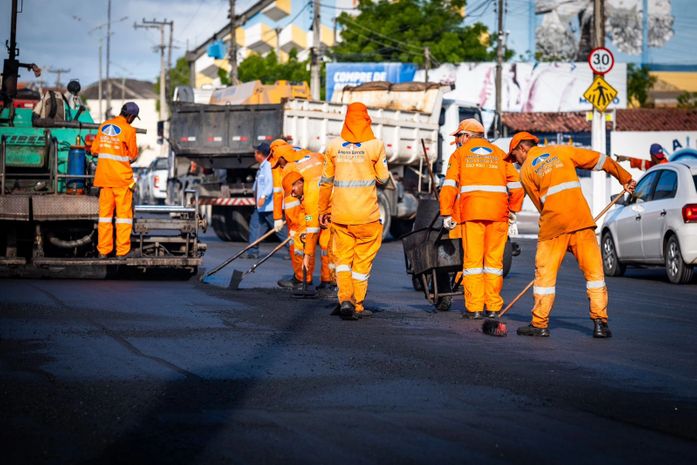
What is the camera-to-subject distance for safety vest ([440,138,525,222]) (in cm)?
1063

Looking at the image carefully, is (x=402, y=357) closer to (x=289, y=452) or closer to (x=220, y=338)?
(x=220, y=338)

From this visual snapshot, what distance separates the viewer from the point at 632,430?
5.78 metres

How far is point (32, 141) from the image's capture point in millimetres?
15164

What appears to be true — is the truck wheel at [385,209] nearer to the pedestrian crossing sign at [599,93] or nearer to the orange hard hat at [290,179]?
the pedestrian crossing sign at [599,93]

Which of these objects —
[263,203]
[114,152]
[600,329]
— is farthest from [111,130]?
[600,329]

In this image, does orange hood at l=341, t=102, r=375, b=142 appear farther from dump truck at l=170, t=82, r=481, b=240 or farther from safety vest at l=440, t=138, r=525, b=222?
dump truck at l=170, t=82, r=481, b=240

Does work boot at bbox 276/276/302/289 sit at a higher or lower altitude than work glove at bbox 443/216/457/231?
lower

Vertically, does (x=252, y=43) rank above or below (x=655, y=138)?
above

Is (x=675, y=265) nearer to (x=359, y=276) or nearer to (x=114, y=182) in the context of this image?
(x=359, y=276)

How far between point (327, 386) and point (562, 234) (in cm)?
336

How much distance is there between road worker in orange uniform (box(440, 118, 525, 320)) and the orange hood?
86cm

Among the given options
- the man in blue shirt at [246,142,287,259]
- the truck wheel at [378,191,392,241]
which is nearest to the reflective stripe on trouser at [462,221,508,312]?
the man in blue shirt at [246,142,287,259]

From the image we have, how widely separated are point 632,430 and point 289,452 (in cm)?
171

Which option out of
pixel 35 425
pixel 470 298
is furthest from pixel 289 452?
pixel 470 298
